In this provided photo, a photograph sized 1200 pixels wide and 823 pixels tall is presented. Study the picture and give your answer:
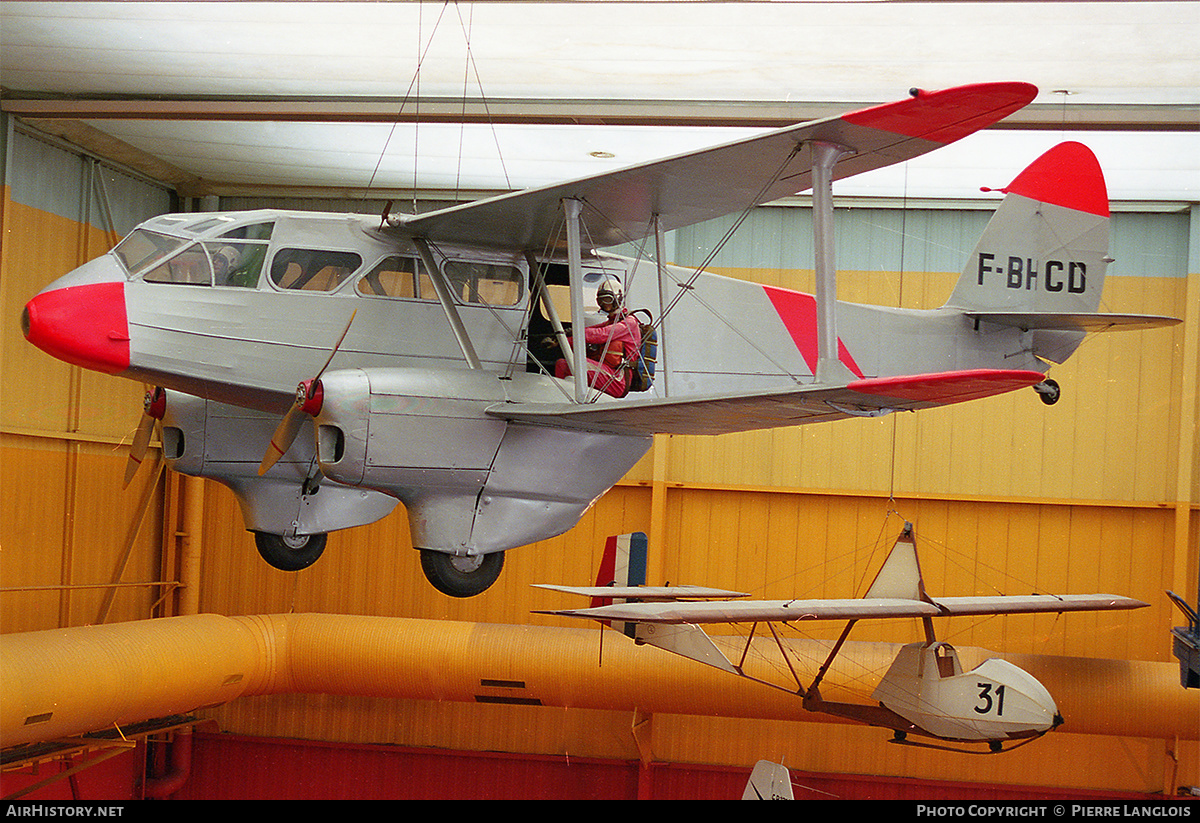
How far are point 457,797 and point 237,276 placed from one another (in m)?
7.91

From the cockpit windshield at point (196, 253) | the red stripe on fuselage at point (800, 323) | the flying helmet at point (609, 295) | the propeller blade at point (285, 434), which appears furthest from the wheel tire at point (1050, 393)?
the cockpit windshield at point (196, 253)

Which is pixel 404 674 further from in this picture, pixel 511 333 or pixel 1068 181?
pixel 1068 181

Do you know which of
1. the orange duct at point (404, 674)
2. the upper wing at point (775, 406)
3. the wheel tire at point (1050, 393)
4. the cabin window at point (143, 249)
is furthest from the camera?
the orange duct at point (404, 674)

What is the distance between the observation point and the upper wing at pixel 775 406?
15.9 feet

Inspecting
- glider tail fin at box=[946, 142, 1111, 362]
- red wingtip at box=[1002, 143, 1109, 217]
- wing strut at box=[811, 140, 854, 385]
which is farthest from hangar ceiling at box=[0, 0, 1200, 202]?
wing strut at box=[811, 140, 854, 385]

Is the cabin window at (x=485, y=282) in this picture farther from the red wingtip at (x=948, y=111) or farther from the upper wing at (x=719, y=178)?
the red wingtip at (x=948, y=111)

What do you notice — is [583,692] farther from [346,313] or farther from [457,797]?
[346,313]

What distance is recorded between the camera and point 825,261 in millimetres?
5414

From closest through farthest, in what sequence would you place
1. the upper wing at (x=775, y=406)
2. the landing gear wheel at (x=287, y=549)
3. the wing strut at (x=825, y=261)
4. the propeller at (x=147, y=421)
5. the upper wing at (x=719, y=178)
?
the upper wing at (x=775, y=406) → the upper wing at (x=719, y=178) → the wing strut at (x=825, y=261) → the propeller at (x=147, y=421) → the landing gear wheel at (x=287, y=549)

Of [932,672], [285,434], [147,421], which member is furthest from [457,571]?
[932,672]

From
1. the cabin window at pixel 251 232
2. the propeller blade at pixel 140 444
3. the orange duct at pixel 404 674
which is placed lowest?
the orange duct at pixel 404 674

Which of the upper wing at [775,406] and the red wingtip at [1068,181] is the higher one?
the red wingtip at [1068,181]

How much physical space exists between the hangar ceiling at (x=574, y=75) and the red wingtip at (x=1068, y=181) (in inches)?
10.3

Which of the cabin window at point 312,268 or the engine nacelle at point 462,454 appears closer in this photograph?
the engine nacelle at point 462,454
